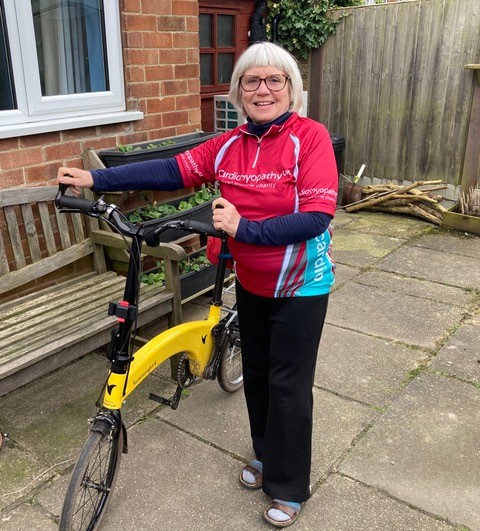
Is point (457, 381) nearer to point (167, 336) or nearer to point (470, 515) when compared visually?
point (470, 515)

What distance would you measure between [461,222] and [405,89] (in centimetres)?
188

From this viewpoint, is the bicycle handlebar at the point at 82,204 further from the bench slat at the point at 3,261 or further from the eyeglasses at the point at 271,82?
the bench slat at the point at 3,261

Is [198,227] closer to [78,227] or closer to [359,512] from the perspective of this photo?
[359,512]

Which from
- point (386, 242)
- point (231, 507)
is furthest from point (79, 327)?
point (386, 242)

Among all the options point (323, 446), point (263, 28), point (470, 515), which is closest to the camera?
point (470, 515)

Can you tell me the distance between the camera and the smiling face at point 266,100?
2.03 metres

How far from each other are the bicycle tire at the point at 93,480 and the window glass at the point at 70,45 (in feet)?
7.68

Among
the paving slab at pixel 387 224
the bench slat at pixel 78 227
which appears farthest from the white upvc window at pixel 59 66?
the paving slab at pixel 387 224

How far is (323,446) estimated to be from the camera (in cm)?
284

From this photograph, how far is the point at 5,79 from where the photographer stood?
3.33 m

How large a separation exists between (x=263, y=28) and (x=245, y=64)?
526cm

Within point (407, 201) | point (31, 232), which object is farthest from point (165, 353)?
point (407, 201)

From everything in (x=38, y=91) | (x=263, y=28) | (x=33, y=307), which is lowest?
(x=33, y=307)

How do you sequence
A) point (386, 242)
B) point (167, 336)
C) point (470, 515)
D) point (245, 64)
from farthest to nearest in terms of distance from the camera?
1. point (386, 242)
2. point (167, 336)
3. point (470, 515)
4. point (245, 64)
